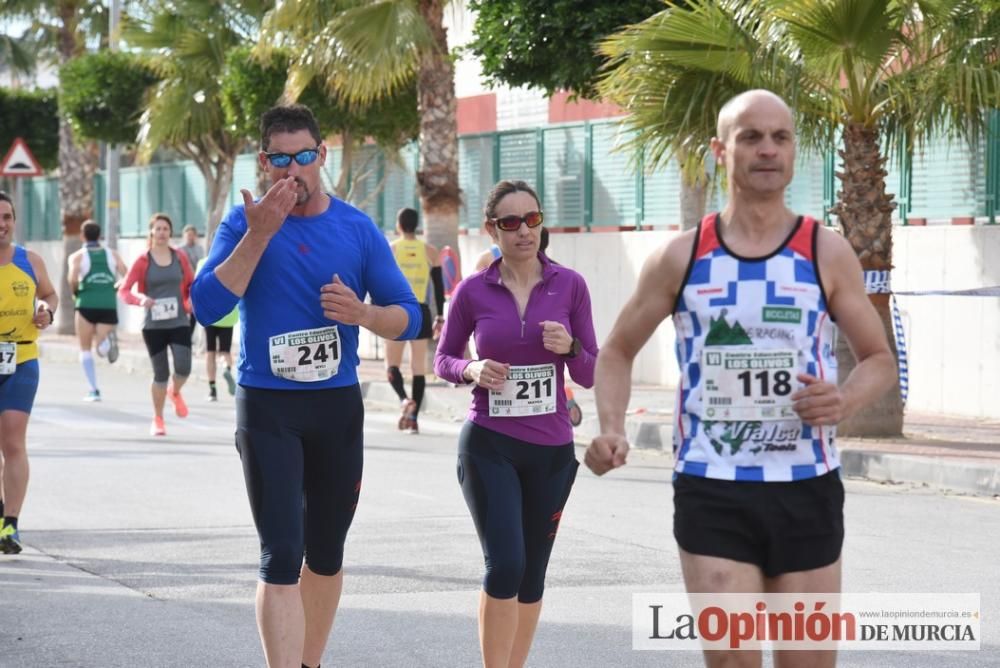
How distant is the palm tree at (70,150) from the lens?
108 ft

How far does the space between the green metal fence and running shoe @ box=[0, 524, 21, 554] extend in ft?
22.3

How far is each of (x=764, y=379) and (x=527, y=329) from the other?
189 centimetres

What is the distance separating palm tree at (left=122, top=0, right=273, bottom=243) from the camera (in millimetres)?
26297

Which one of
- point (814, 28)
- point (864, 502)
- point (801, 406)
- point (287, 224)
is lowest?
point (864, 502)

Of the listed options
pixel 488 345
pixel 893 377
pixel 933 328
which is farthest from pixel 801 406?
pixel 933 328

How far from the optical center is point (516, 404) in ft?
19.2

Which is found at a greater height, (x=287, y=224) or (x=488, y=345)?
(x=287, y=224)

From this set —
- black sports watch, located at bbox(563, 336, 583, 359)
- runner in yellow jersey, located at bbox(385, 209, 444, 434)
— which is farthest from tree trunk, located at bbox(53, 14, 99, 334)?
black sports watch, located at bbox(563, 336, 583, 359)

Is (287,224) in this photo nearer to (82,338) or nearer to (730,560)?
(730,560)

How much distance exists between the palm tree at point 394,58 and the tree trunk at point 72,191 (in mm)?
12649

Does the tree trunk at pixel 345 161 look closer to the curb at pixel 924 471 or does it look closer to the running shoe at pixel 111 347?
the running shoe at pixel 111 347

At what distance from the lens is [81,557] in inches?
352

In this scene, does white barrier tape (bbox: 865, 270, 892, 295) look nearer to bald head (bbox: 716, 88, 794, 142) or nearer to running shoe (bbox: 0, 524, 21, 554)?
running shoe (bbox: 0, 524, 21, 554)

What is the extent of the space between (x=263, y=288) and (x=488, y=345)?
33.2 inches
